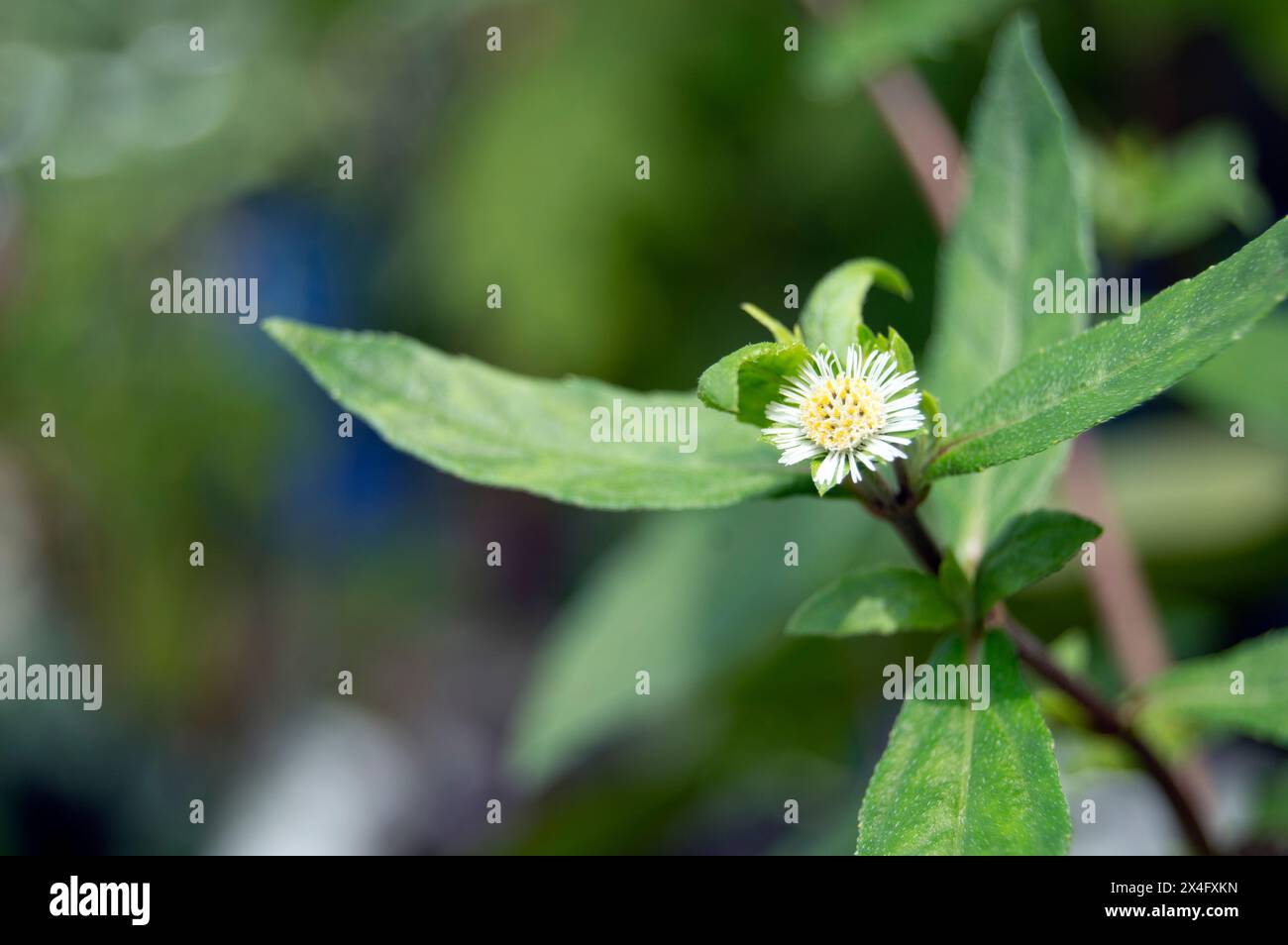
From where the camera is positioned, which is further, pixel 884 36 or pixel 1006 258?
pixel 884 36

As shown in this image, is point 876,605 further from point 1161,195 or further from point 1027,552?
point 1161,195

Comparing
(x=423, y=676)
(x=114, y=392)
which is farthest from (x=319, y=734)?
(x=114, y=392)

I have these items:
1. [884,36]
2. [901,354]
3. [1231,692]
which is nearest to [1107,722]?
[1231,692]

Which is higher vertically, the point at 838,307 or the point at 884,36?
the point at 884,36

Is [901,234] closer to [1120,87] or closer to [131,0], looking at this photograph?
[1120,87]

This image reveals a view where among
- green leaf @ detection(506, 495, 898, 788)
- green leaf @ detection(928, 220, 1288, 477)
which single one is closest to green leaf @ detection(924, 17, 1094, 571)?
green leaf @ detection(928, 220, 1288, 477)

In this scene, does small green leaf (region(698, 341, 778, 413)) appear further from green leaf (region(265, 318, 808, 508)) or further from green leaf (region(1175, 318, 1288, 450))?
green leaf (region(1175, 318, 1288, 450))
